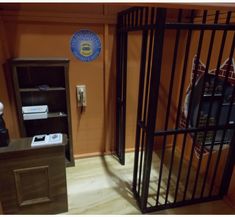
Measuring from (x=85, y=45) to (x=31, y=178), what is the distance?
1416mm

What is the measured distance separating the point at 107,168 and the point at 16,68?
4.99 ft

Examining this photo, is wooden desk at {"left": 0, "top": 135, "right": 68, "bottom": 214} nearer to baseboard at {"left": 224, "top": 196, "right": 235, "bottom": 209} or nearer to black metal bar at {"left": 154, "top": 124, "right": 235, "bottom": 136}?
black metal bar at {"left": 154, "top": 124, "right": 235, "bottom": 136}

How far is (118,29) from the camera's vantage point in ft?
7.09

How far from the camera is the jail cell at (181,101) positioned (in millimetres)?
1434

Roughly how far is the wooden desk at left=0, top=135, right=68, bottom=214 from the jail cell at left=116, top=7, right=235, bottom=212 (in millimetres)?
728

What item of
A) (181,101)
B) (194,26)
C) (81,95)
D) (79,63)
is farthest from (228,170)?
(79,63)

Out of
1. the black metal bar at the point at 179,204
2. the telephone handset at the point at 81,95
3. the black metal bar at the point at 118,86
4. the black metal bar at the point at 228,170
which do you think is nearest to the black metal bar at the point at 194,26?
the black metal bar at the point at 118,86

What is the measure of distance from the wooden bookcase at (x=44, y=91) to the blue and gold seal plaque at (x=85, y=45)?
0.25 meters

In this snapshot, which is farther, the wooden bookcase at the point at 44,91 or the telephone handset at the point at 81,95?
the telephone handset at the point at 81,95

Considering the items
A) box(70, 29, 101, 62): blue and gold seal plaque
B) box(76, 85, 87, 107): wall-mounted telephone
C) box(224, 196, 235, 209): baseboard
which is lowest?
box(224, 196, 235, 209): baseboard

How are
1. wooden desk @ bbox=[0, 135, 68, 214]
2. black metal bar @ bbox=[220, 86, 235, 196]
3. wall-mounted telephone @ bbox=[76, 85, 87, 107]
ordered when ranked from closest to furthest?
wooden desk @ bbox=[0, 135, 68, 214] < black metal bar @ bbox=[220, 86, 235, 196] < wall-mounted telephone @ bbox=[76, 85, 87, 107]

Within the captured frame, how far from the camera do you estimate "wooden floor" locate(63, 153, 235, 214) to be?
1.89 meters

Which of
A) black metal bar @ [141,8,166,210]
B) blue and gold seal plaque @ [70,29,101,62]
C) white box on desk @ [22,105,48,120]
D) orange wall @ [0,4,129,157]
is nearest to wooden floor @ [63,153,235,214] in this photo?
orange wall @ [0,4,129,157]

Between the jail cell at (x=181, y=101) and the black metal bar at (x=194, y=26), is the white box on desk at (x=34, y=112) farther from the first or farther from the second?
the black metal bar at (x=194, y=26)
